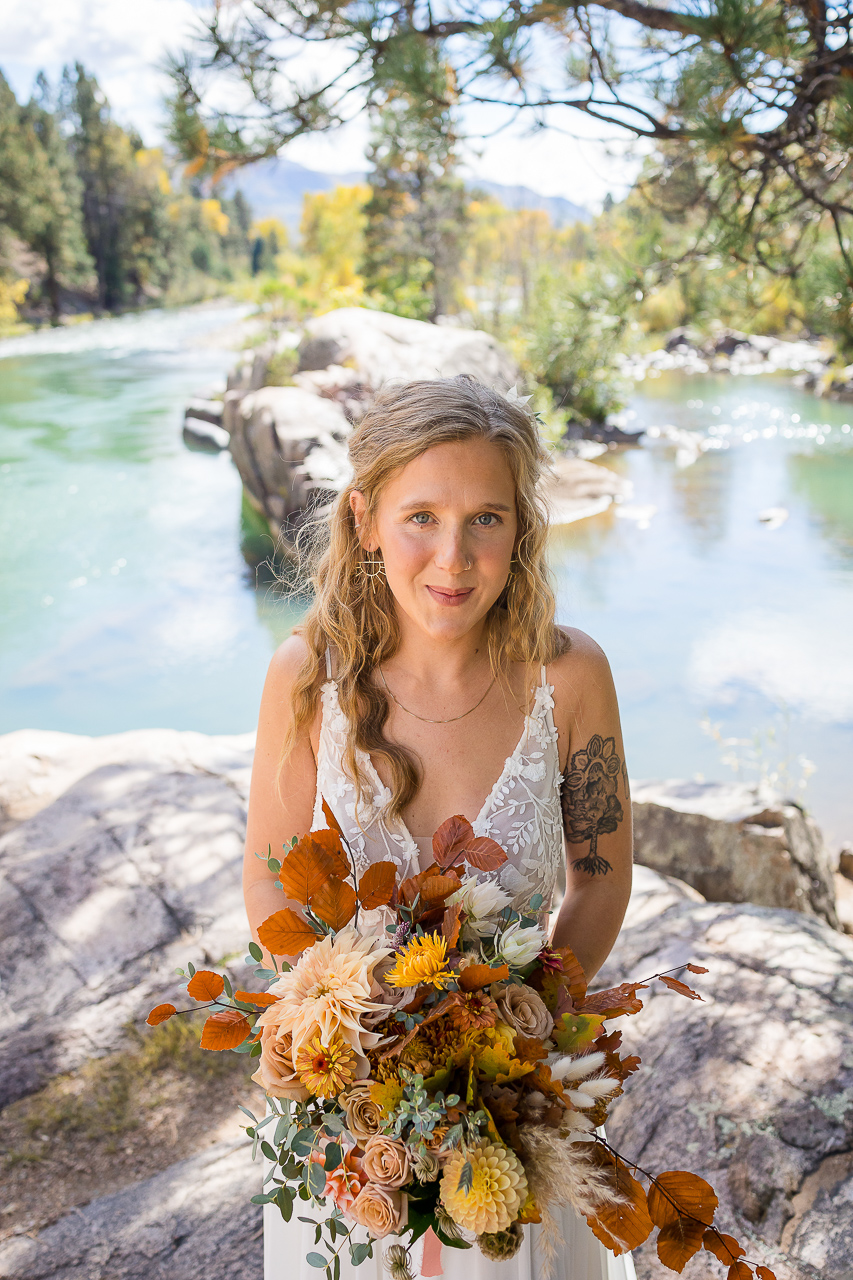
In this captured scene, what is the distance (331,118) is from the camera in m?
3.43

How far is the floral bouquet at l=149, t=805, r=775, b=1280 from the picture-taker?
104 centimetres

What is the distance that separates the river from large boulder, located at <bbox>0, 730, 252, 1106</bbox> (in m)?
1.80

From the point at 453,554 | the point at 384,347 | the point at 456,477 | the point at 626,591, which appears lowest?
the point at 626,591

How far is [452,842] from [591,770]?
0.58 meters

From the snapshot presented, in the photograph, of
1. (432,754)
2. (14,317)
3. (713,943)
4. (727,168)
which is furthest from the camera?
(14,317)

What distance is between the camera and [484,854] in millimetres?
1328

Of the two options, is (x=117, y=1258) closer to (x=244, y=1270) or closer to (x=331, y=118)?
(x=244, y=1270)

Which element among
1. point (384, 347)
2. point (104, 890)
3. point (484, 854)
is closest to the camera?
point (484, 854)

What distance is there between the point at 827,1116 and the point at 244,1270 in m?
1.37

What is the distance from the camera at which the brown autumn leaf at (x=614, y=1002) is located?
1202 mm

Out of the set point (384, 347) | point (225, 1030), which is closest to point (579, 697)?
point (225, 1030)

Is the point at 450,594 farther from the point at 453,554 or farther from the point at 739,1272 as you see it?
the point at 739,1272

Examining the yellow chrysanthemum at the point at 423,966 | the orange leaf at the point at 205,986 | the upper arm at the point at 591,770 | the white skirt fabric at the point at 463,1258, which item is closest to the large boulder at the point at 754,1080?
the white skirt fabric at the point at 463,1258

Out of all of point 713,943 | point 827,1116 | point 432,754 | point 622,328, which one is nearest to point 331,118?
point 622,328
